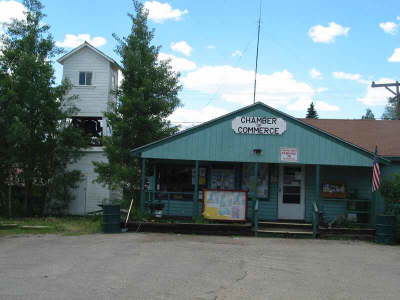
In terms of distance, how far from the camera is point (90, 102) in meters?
23.5

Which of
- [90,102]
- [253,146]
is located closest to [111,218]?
[253,146]

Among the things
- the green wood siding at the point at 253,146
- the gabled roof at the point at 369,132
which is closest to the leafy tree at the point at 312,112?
the gabled roof at the point at 369,132

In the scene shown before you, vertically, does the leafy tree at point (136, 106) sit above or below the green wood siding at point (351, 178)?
above

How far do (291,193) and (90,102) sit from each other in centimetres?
1168

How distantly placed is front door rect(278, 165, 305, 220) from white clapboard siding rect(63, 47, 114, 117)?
10.5 metres

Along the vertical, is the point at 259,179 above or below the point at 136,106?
below

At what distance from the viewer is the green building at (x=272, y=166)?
15641mm

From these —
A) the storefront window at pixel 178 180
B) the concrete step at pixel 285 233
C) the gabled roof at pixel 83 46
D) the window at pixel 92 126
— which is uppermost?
the gabled roof at pixel 83 46

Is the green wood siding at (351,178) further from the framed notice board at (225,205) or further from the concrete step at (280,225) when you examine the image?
the framed notice board at (225,205)

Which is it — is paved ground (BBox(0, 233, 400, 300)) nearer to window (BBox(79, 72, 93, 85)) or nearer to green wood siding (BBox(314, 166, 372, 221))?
green wood siding (BBox(314, 166, 372, 221))

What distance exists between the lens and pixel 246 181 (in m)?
17.5

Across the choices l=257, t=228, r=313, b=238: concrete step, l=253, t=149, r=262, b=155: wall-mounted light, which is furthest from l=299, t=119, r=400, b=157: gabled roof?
l=253, t=149, r=262, b=155: wall-mounted light

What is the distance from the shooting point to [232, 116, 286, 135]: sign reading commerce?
620 inches

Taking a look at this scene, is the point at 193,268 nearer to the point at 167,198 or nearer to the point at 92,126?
the point at 167,198
